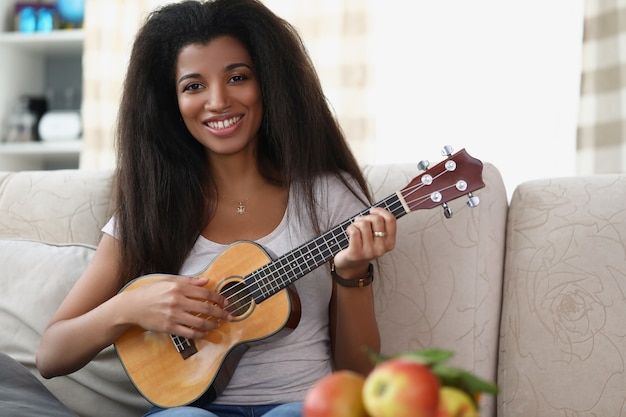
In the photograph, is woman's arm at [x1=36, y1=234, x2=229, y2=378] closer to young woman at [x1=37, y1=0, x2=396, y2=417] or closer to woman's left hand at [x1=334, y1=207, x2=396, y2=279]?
young woman at [x1=37, y1=0, x2=396, y2=417]

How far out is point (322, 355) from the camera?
5.16ft

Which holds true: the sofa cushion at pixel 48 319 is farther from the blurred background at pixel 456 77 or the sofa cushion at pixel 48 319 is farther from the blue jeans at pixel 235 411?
the blurred background at pixel 456 77

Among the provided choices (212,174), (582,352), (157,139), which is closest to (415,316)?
(582,352)

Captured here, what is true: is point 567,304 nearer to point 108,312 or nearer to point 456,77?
point 108,312

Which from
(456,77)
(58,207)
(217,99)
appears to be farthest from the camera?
(456,77)

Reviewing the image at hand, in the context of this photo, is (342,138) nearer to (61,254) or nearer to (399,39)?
(61,254)

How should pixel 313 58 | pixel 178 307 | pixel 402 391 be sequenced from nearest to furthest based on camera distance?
pixel 402 391 < pixel 178 307 < pixel 313 58

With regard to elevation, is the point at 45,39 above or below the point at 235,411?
above

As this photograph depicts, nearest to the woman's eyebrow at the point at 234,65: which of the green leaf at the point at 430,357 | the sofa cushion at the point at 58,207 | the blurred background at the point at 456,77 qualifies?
the sofa cushion at the point at 58,207

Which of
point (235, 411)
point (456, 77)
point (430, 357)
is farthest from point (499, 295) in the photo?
point (456, 77)

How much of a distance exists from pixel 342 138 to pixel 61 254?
2.20 ft

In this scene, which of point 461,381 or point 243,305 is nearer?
point 461,381

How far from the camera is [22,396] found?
4.69ft

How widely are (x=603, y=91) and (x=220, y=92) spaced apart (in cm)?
190
